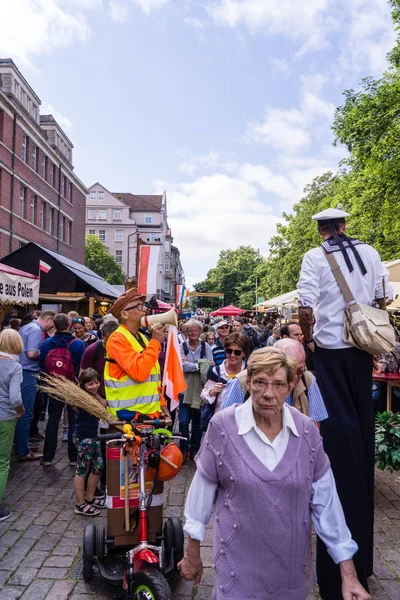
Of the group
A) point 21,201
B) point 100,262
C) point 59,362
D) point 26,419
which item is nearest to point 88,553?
point 59,362

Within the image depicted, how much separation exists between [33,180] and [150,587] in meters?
32.5

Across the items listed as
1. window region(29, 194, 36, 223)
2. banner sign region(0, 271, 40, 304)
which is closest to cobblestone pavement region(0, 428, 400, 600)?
banner sign region(0, 271, 40, 304)

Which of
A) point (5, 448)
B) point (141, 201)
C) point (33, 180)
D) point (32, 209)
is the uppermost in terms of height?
point (141, 201)

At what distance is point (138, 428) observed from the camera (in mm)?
3309

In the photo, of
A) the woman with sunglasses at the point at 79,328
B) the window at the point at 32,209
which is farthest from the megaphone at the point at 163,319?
the window at the point at 32,209

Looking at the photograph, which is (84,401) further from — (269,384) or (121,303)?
(269,384)

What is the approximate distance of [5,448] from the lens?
4.82 m

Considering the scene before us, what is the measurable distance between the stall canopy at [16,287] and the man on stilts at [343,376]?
680 centimetres

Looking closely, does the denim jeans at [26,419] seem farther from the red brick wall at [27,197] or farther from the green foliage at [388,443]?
the red brick wall at [27,197]

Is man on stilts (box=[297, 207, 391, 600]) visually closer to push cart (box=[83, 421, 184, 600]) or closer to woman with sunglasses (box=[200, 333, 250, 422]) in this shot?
push cart (box=[83, 421, 184, 600])

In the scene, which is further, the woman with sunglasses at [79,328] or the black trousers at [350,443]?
the woman with sunglasses at [79,328]

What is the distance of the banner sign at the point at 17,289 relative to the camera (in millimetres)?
8766

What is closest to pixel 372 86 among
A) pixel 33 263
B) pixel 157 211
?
pixel 33 263

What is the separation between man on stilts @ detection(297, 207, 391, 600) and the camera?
2994 millimetres
